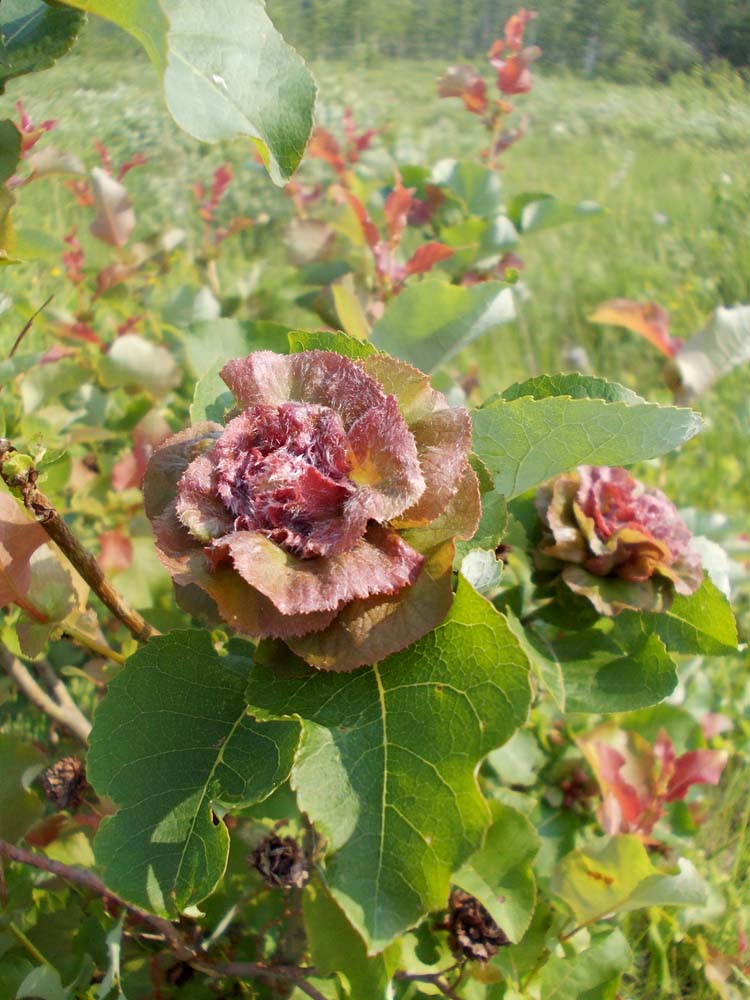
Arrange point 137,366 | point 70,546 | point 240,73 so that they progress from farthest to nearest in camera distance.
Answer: point 137,366 < point 70,546 < point 240,73

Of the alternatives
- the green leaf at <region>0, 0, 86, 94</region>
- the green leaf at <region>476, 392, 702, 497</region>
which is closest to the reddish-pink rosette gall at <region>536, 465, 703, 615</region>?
the green leaf at <region>476, 392, 702, 497</region>

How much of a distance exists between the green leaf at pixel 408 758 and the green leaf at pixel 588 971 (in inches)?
16.7

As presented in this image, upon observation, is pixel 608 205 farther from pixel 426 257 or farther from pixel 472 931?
pixel 472 931

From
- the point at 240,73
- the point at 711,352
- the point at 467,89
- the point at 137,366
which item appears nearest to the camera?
the point at 240,73

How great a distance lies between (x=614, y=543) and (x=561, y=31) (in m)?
3.54

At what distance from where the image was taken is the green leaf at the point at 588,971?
0.81 meters

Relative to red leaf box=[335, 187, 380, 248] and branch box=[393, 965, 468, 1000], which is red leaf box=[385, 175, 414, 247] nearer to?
red leaf box=[335, 187, 380, 248]

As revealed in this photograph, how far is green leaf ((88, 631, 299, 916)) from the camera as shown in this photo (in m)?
0.56

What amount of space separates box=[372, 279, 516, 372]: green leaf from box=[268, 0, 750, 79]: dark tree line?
283 centimetres

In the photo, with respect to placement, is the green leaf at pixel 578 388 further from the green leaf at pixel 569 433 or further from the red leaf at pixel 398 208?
the red leaf at pixel 398 208

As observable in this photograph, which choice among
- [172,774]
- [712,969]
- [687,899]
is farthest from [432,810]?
[712,969]

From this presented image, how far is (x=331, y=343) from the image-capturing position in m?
0.69

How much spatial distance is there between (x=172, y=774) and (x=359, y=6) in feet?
11.1

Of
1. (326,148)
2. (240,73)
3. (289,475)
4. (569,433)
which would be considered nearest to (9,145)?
(240,73)
